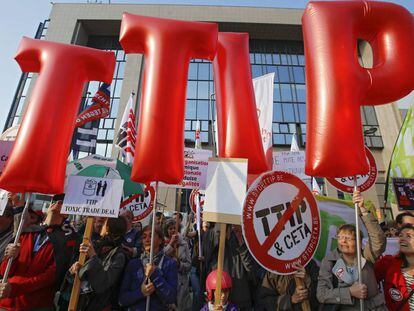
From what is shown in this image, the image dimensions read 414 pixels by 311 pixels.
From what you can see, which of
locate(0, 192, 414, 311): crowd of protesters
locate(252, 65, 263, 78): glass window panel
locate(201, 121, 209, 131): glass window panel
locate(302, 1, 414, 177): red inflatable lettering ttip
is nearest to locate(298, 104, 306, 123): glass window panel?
locate(252, 65, 263, 78): glass window panel

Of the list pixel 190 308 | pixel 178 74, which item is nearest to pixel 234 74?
pixel 178 74

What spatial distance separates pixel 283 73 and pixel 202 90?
5729mm

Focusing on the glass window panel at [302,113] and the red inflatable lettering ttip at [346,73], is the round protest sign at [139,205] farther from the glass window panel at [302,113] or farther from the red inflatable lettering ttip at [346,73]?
the glass window panel at [302,113]

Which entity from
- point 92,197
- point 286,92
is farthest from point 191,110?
point 92,197

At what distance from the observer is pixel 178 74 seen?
3203 millimetres

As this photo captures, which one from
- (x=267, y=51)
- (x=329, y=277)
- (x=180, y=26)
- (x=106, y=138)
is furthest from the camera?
(x=267, y=51)

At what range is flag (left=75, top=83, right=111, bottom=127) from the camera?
6587 millimetres

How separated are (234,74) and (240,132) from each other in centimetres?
81

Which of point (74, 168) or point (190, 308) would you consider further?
point (74, 168)

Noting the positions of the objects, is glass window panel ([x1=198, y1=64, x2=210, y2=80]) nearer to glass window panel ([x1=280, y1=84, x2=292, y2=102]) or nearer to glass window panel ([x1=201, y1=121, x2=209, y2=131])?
glass window panel ([x1=201, y1=121, x2=209, y2=131])

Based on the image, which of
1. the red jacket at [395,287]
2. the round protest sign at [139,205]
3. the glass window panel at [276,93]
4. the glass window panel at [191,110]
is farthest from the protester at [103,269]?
the glass window panel at [276,93]

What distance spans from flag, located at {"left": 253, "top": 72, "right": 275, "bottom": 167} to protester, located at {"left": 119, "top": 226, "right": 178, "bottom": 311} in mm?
2911

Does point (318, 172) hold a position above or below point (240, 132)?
below

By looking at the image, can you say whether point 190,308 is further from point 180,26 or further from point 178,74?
point 180,26
